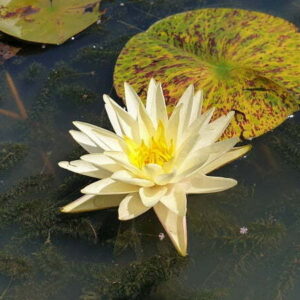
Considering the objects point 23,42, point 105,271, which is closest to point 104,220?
point 105,271

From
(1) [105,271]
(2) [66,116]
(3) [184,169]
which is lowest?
Result: (1) [105,271]

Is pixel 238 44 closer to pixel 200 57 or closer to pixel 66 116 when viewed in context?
pixel 200 57

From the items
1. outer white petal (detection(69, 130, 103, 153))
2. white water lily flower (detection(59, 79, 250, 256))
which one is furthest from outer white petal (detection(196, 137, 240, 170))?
outer white petal (detection(69, 130, 103, 153))

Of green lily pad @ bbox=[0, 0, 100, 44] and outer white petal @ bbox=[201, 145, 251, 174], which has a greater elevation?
green lily pad @ bbox=[0, 0, 100, 44]

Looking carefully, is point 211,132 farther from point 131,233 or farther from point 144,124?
point 131,233

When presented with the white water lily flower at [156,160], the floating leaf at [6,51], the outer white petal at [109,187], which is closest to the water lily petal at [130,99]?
the white water lily flower at [156,160]

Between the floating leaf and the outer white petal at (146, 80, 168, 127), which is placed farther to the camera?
the floating leaf

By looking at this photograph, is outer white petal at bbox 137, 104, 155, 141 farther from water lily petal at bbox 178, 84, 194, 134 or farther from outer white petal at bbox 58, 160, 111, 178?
outer white petal at bbox 58, 160, 111, 178
